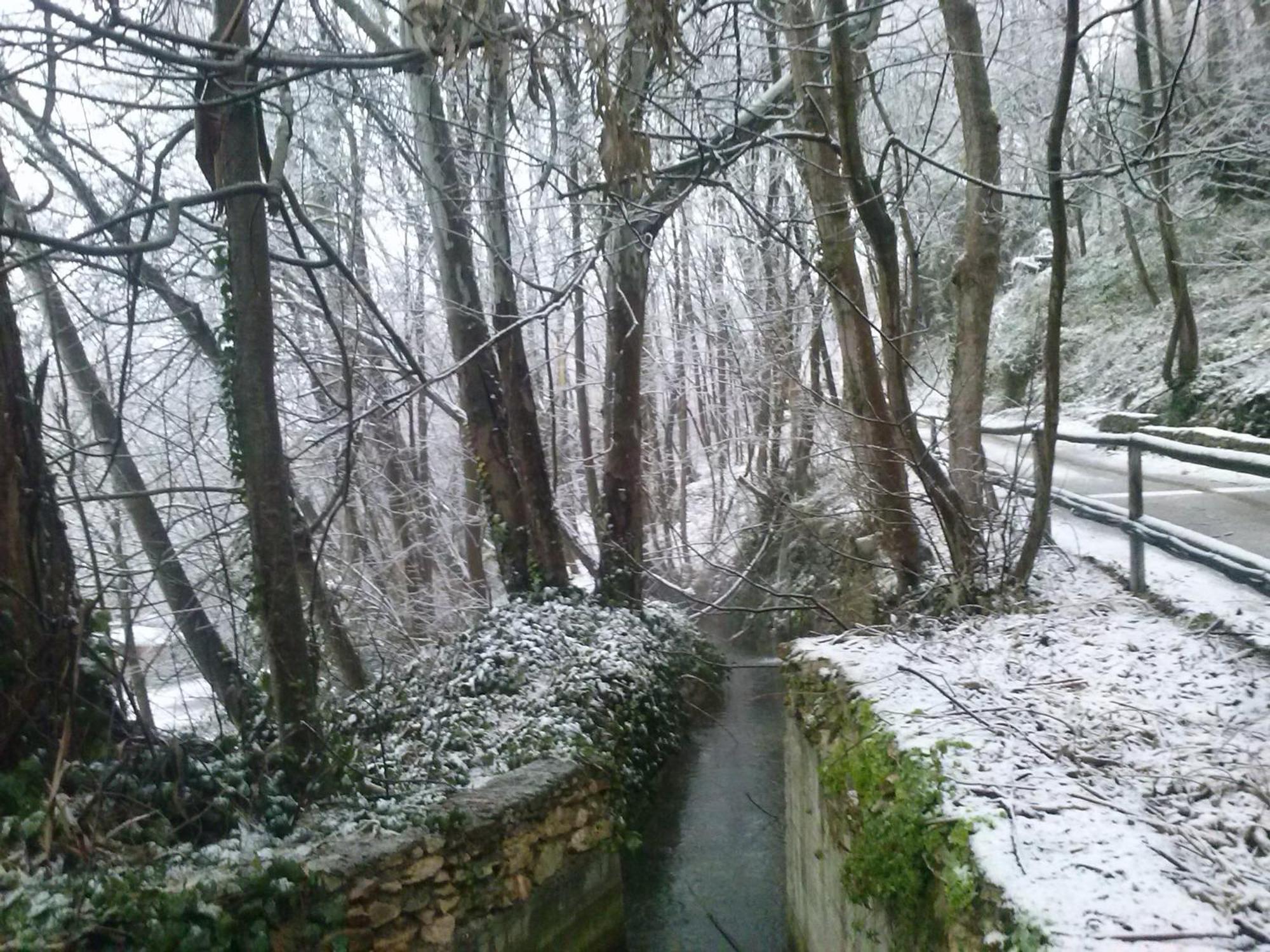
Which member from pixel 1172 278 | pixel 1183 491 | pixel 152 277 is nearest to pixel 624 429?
pixel 152 277

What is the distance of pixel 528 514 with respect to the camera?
11805mm

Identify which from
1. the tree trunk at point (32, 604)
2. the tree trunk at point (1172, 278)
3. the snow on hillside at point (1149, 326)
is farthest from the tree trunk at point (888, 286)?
the tree trunk at point (1172, 278)

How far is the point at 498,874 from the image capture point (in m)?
5.90

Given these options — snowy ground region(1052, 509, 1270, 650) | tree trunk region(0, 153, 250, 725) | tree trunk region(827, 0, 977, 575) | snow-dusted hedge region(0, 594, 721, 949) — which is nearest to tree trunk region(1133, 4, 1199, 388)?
snowy ground region(1052, 509, 1270, 650)

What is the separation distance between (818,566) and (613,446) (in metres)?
4.31

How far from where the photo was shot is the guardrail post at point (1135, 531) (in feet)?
→ 18.7

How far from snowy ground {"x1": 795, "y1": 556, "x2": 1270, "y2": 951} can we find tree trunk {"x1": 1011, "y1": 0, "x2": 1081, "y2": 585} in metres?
0.74

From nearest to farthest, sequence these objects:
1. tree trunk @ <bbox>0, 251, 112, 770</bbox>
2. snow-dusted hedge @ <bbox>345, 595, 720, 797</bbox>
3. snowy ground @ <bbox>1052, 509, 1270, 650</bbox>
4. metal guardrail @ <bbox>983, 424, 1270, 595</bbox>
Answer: metal guardrail @ <bbox>983, 424, 1270, 595</bbox>
tree trunk @ <bbox>0, 251, 112, 770</bbox>
snowy ground @ <bbox>1052, 509, 1270, 650</bbox>
snow-dusted hedge @ <bbox>345, 595, 720, 797</bbox>

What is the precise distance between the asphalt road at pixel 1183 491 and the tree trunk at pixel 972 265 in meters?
0.41

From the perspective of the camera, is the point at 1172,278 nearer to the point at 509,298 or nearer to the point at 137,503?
the point at 509,298

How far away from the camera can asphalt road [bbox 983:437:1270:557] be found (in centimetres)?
671

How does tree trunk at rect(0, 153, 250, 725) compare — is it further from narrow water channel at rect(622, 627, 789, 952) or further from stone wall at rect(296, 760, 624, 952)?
narrow water channel at rect(622, 627, 789, 952)

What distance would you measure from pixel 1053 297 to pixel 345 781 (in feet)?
18.3

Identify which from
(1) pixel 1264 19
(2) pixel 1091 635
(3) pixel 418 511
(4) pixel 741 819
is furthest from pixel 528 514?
(1) pixel 1264 19
